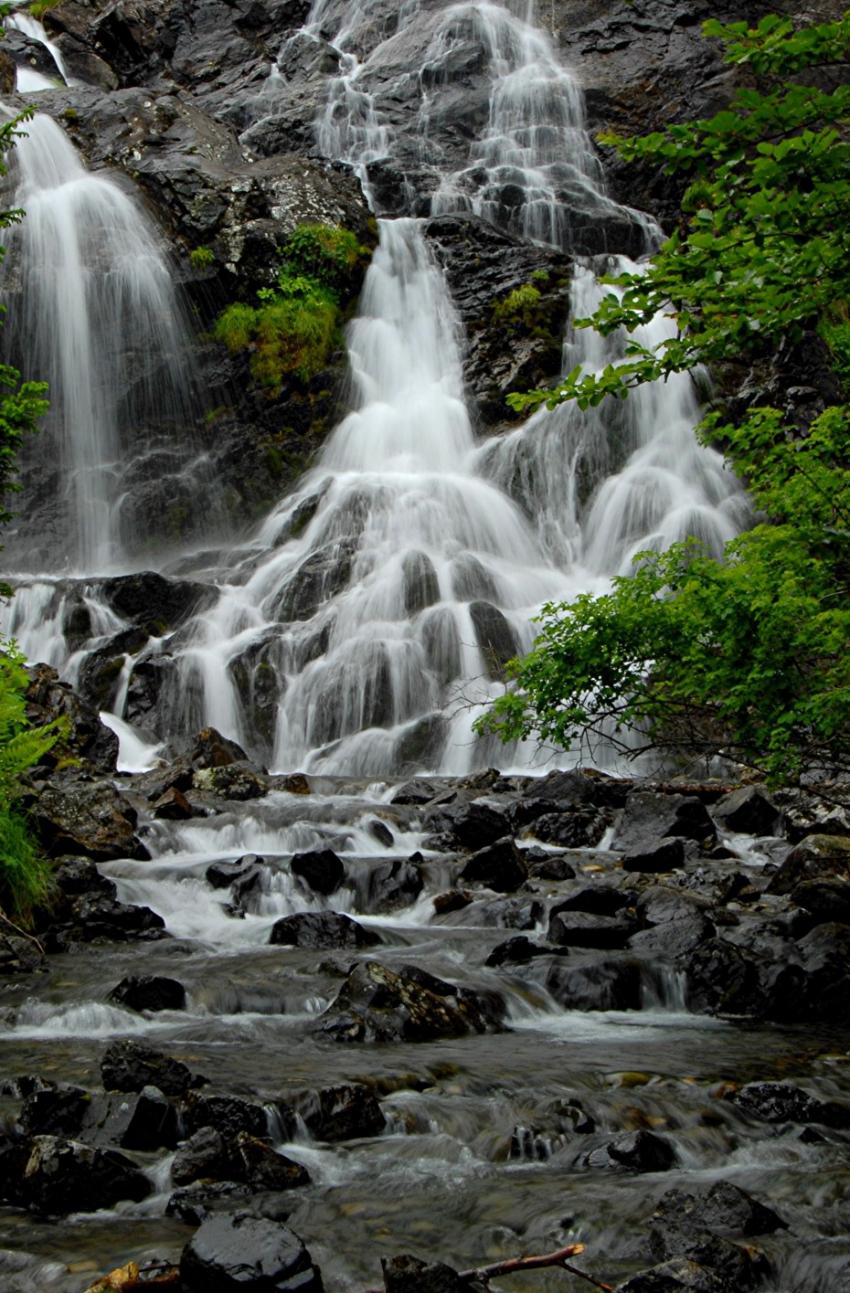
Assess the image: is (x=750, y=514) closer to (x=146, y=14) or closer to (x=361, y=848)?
(x=361, y=848)

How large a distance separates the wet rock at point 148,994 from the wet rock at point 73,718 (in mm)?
8359

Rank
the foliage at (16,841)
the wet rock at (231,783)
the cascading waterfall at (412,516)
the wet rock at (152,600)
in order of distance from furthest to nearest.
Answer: the wet rock at (152,600) → the cascading waterfall at (412,516) → the wet rock at (231,783) → the foliage at (16,841)

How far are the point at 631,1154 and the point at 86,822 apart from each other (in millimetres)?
7824

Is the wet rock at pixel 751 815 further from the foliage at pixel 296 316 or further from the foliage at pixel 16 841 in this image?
the foliage at pixel 296 316

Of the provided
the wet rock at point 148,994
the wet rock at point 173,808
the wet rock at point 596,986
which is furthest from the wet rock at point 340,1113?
the wet rock at point 173,808

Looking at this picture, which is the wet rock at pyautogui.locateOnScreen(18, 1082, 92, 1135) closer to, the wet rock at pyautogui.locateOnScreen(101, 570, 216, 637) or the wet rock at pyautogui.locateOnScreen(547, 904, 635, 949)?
the wet rock at pyautogui.locateOnScreen(547, 904, 635, 949)

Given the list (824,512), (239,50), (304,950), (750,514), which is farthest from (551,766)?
(239,50)

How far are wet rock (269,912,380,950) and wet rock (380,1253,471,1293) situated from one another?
5.37 m

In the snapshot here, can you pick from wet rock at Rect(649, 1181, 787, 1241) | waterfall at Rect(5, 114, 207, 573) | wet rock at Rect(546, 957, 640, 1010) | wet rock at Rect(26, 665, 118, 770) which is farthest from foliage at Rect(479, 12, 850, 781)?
waterfall at Rect(5, 114, 207, 573)

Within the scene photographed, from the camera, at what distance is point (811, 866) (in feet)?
33.8

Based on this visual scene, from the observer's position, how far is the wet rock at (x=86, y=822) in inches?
422

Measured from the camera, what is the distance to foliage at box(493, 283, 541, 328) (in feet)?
90.8

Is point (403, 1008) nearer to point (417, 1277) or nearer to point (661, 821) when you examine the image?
point (417, 1277)

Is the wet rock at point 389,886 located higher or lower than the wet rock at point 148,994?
higher
